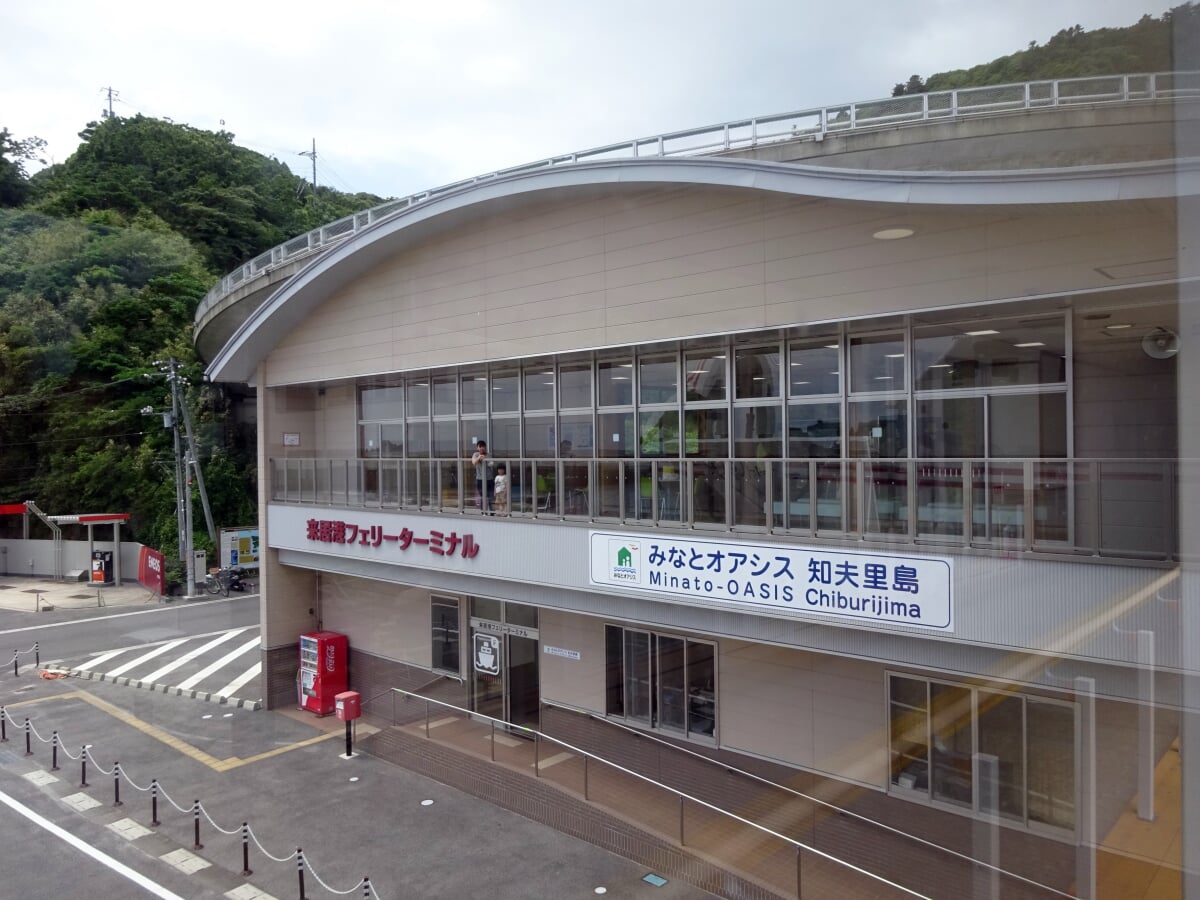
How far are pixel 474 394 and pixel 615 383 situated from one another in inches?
72.2

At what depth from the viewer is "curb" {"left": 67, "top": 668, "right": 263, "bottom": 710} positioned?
31.6 ft

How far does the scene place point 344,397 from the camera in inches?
373

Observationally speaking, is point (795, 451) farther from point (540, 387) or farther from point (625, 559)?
point (540, 387)

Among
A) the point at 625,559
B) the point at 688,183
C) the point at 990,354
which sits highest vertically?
the point at 688,183

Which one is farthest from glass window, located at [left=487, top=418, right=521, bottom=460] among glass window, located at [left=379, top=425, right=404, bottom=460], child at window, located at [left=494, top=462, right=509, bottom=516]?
glass window, located at [left=379, top=425, right=404, bottom=460]

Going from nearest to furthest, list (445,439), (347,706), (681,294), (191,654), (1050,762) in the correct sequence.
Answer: (1050,762), (681,294), (347,706), (445,439), (191,654)

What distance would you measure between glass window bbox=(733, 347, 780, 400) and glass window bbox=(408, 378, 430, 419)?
3803 millimetres

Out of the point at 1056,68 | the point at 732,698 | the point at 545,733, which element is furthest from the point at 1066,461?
the point at 545,733

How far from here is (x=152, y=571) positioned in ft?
59.1

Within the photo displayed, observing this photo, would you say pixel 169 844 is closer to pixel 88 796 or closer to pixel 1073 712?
pixel 88 796

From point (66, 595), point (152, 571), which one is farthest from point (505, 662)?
point (66, 595)

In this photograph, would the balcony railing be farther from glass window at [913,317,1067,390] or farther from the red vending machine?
the red vending machine

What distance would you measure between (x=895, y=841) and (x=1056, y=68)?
4708 millimetres

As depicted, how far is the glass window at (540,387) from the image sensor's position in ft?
24.7
